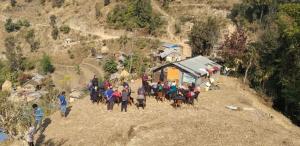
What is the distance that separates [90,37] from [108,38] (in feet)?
12.8

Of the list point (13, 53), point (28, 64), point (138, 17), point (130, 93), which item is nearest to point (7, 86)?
point (28, 64)

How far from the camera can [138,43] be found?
7088cm

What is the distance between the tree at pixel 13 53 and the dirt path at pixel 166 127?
4567 centimetres

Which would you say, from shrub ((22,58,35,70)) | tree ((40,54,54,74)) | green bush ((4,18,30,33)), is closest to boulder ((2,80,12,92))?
tree ((40,54,54,74))

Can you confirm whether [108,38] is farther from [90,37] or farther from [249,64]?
[249,64]

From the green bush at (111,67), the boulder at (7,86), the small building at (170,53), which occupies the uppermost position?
the small building at (170,53)

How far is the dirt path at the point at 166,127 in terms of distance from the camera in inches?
945

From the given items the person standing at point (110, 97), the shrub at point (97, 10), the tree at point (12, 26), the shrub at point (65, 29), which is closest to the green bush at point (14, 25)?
the tree at point (12, 26)

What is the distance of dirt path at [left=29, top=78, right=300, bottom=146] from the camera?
24.0 metres

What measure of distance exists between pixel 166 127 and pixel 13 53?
55510 mm

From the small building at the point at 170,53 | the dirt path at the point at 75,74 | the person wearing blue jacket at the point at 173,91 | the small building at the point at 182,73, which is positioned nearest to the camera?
the person wearing blue jacket at the point at 173,91

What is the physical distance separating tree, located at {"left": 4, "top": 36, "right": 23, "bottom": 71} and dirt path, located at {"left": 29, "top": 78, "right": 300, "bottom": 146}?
150 ft

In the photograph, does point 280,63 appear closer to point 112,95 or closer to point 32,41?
point 112,95

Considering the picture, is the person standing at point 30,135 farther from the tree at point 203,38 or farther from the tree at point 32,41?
the tree at point 32,41
